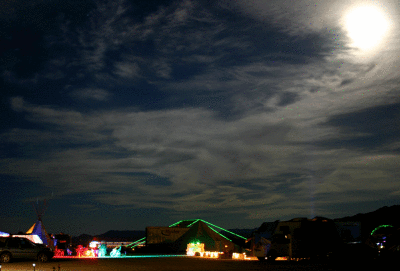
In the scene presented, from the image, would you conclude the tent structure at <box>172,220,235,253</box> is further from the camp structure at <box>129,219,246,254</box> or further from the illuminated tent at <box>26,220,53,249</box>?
the illuminated tent at <box>26,220,53,249</box>

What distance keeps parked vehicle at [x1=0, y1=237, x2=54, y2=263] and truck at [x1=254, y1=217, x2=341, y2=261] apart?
15578 millimetres

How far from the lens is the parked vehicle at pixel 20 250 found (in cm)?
2962

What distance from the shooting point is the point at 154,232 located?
2335 inches

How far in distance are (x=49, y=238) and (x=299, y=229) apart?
33761 millimetres

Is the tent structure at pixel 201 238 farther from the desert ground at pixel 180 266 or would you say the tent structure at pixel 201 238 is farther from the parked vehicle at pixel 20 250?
the desert ground at pixel 180 266

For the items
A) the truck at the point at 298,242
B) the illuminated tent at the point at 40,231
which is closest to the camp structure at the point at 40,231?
the illuminated tent at the point at 40,231

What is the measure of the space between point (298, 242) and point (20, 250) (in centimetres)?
1971

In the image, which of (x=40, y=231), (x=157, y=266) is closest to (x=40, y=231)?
(x=40, y=231)

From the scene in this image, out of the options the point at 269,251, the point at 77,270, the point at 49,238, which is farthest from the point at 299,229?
the point at 49,238

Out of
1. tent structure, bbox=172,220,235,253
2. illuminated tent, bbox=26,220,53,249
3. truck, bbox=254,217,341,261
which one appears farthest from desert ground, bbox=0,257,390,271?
tent structure, bbox=172,220,235,253

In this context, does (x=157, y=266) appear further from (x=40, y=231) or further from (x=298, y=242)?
(x=40, y=231)

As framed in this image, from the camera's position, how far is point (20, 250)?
30.1 m

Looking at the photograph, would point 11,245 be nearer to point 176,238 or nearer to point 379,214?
point 176,238

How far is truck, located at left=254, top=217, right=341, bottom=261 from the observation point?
31172mm
